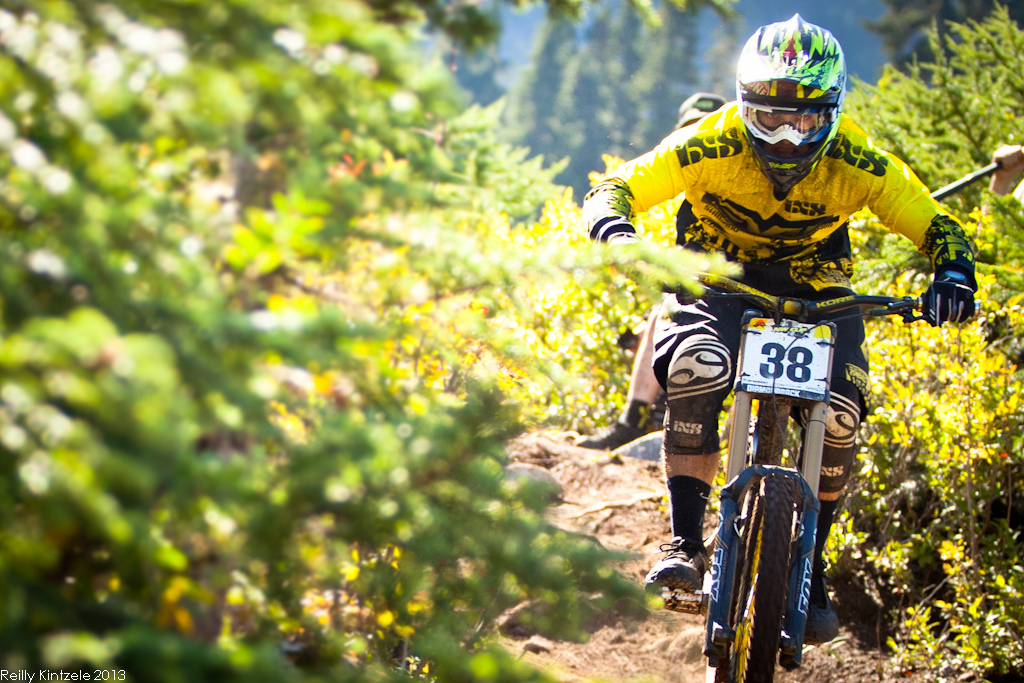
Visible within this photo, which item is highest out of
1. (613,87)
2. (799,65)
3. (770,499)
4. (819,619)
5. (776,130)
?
(613,87)

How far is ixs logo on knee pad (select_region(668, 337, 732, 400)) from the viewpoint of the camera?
2770mm

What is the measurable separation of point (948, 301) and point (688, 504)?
1084 mm

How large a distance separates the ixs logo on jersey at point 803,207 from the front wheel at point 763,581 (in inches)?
42.1

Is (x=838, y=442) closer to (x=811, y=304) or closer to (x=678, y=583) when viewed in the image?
(x=811, y=304)

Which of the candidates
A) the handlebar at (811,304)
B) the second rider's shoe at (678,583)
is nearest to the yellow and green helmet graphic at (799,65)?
the handlebar at (811,304)

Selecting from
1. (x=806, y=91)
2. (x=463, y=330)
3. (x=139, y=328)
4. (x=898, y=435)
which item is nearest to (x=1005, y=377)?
(x=898, y=435)

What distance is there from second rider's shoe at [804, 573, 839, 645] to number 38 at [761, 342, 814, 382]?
2.51ft

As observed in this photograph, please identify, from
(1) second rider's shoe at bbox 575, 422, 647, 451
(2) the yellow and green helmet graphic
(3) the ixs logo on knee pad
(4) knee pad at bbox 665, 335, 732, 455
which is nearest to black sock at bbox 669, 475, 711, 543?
(4) knee pad at bbox 665, 335, 732, 455

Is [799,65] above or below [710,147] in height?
above

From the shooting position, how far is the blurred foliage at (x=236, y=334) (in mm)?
1018

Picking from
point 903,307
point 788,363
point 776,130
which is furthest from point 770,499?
point 776,130

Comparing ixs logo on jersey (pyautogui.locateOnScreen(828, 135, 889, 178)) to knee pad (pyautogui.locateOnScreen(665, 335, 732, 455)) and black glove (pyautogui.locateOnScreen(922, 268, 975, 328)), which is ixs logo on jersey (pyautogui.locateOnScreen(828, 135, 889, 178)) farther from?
knee pad (pyautogui.locateOnScreen(665, 335, 732, 455))

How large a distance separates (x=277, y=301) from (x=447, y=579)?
0.68 metres

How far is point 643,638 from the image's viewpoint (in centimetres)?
369
